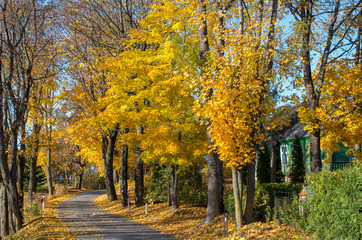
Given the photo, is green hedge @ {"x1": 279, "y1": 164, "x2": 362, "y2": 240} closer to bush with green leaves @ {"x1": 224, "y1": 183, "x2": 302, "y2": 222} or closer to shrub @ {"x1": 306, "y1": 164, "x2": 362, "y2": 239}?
shrub @ {"x1": 306, "y1": 164, "x2": 362, "y2": 239}

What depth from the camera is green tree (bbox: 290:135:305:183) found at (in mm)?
27078

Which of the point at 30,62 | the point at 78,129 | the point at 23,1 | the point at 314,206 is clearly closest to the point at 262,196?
the point at 314,206

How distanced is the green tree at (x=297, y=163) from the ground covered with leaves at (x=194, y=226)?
12826 mm

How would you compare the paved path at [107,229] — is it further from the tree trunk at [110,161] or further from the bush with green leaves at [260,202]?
the tree trunk at [110,161]

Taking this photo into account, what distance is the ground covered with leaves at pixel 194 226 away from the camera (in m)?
9.00

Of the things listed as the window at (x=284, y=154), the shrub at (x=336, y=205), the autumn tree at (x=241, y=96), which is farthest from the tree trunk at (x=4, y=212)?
the window at (x=284, y=154)

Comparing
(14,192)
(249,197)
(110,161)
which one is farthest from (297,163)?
(14,192)

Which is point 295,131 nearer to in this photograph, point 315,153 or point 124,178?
point 124,178

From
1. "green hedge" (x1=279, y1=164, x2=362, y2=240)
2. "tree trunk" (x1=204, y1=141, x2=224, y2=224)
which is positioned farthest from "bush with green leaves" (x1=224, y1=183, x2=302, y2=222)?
"green hedge" (x1=279, y1=164, x2=362, y2=240)

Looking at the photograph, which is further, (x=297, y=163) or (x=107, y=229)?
(x=297, y=163)

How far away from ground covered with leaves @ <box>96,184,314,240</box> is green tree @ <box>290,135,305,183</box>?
12826 mm

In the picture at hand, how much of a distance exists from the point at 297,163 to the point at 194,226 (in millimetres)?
17229

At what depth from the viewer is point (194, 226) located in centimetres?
1264

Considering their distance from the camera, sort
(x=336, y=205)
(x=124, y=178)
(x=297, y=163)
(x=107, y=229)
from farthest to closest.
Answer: (x=297, y=163)
(x=124, y=178)
(x=107, y=229)
(x=336, y=205)
